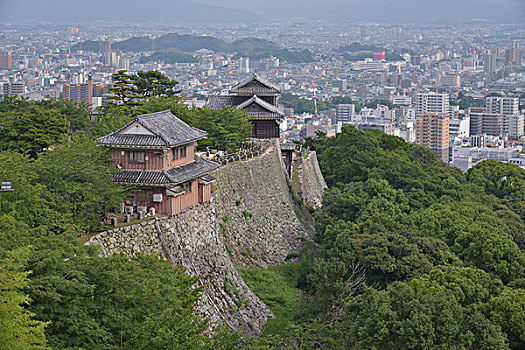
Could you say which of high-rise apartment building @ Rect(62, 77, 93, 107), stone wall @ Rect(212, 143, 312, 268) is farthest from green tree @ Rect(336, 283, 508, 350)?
high-rise apartment building @ Rect(62, 77, 93, 107)

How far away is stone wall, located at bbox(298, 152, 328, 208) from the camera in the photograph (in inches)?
1302

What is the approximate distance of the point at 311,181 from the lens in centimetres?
3456

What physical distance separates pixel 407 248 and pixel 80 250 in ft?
36.6

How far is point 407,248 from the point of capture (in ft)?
70.4

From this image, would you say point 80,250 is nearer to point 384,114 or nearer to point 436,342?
point 436,342

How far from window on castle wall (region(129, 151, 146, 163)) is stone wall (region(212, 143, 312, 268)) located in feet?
15.9

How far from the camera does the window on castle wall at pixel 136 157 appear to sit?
18.2 meters

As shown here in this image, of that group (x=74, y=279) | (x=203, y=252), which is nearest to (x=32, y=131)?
(x=203, y=252)

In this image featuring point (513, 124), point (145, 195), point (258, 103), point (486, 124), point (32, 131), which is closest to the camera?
point (145, 195)

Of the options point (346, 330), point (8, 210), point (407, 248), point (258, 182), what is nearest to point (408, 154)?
point (258, 182)

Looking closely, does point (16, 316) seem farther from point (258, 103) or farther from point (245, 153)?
point (258, 103)

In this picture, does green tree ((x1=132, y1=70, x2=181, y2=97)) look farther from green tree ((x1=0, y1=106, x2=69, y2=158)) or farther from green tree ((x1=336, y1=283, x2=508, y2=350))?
green tree ((x1=336, y1=283, x2=508, y2=350))

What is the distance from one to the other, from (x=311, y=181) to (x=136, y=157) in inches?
671

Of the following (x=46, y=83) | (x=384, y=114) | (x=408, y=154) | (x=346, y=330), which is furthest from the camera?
(x=46, y=83)
